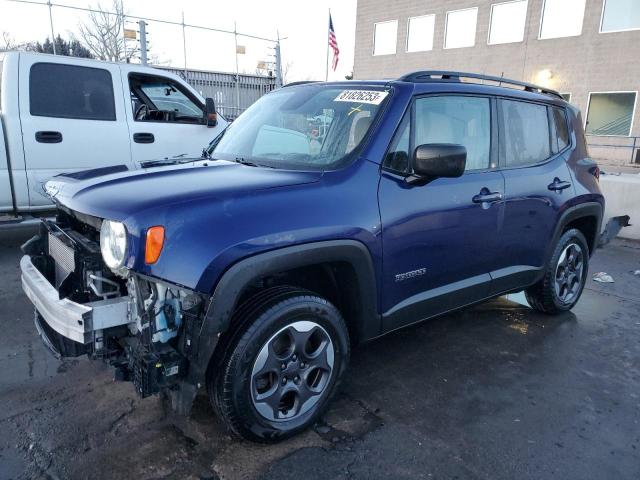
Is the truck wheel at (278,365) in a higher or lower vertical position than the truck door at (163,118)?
lower

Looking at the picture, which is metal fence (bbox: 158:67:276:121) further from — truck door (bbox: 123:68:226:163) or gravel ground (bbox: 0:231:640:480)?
gravel ground (bbox: 0:231:640:480)

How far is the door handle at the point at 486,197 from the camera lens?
3.25 m

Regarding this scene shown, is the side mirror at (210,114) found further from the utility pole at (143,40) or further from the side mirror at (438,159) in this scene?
the utility pole at (143,40)

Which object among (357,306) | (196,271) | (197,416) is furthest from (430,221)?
(197,416)

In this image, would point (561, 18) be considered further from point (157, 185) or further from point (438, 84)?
point (157, 185)

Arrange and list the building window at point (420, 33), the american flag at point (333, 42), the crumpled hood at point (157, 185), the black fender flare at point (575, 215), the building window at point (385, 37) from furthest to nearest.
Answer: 1. the building window at point (385, 37)
2. the building window at point (420, 33)
3. the american flag at point (333, 42)
4. the black fender flare at point (575, 215)
5. the crumpled hood at point (157, 185)

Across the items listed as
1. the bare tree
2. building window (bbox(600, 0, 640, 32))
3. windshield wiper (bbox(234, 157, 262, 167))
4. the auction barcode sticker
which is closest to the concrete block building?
building window (bbox(600, 0, 640, 32))

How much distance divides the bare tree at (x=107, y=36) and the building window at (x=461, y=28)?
15.1 meters

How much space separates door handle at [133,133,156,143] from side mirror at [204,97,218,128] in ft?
2.47

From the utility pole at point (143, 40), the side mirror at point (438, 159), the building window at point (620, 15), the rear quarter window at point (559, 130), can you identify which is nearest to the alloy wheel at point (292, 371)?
the side mirror at point (438, 159)

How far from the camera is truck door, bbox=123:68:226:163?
6129 millimetres

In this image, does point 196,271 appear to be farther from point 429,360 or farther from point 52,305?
point 429,360

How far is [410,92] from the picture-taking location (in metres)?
3.00

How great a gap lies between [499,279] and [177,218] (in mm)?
2469
